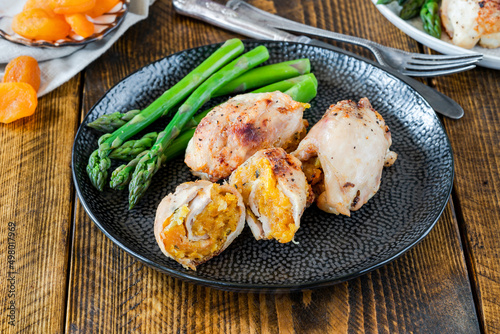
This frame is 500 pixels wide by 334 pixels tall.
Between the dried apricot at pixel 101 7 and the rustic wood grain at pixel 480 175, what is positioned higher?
the dried apricot at pixel 101 7

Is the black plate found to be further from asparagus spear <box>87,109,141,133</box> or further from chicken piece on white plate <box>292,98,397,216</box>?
chicken piece on white plate <box>292,98,397,216</box>

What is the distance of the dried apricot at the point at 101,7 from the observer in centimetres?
388

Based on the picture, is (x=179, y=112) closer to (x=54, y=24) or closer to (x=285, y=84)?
(x=285, y=84)

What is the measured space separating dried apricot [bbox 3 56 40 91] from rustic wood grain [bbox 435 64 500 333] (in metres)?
3.07

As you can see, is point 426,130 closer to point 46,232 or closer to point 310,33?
point 310,33

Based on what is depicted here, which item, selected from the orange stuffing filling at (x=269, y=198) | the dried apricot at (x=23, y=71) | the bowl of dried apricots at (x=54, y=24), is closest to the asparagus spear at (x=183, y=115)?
the orange stuffing filling at (x=269, y=198)

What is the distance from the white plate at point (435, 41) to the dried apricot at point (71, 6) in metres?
2.35

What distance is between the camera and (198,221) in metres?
2.45

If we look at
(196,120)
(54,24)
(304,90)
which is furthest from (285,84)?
(54,24)

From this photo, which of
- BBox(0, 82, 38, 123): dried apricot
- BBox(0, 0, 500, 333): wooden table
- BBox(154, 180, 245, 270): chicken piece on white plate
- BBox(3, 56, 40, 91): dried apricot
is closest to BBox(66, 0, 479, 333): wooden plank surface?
BBox(0, 0, 500, 333): wooden table

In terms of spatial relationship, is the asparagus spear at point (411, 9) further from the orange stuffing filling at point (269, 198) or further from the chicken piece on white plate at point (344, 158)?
the orange stuffing filling at point (269, 198)

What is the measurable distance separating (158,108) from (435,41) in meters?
2.20

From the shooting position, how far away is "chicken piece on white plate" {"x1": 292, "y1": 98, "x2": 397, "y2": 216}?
8.61 feet

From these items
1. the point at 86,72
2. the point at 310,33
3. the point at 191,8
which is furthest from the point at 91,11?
the point at 310,33
